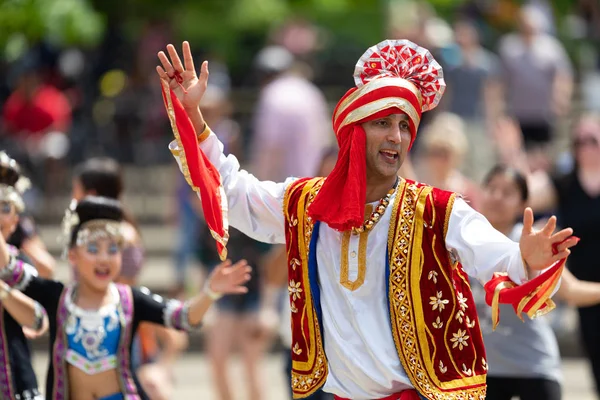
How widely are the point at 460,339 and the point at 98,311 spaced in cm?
194

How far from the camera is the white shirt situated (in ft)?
17.2

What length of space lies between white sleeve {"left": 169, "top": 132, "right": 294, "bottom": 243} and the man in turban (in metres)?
0.11

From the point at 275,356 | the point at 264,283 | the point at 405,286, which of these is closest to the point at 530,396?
the point at 405,286

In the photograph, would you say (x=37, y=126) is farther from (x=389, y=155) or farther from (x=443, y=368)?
(x=443, y=368)

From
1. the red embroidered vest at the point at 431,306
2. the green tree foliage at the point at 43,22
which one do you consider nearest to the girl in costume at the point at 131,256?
the red embroidered vest at the point at 431,306

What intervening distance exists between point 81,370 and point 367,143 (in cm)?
192

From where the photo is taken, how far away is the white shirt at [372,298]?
17.2ft

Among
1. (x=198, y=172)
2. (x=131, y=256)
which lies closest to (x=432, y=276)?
(x=198, y=172)

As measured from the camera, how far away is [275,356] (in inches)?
486

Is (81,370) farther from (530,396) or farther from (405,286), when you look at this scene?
(530,396)

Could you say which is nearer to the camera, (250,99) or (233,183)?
(233,183)

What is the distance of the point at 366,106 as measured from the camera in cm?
541

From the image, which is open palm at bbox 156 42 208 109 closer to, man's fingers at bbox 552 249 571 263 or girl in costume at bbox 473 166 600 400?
man's fingers at bbox 552 249 571 263

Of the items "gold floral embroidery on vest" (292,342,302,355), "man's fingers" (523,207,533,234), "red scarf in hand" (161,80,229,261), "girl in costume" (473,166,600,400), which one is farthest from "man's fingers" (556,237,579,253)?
"girl in costume" (473,166,600,400)
